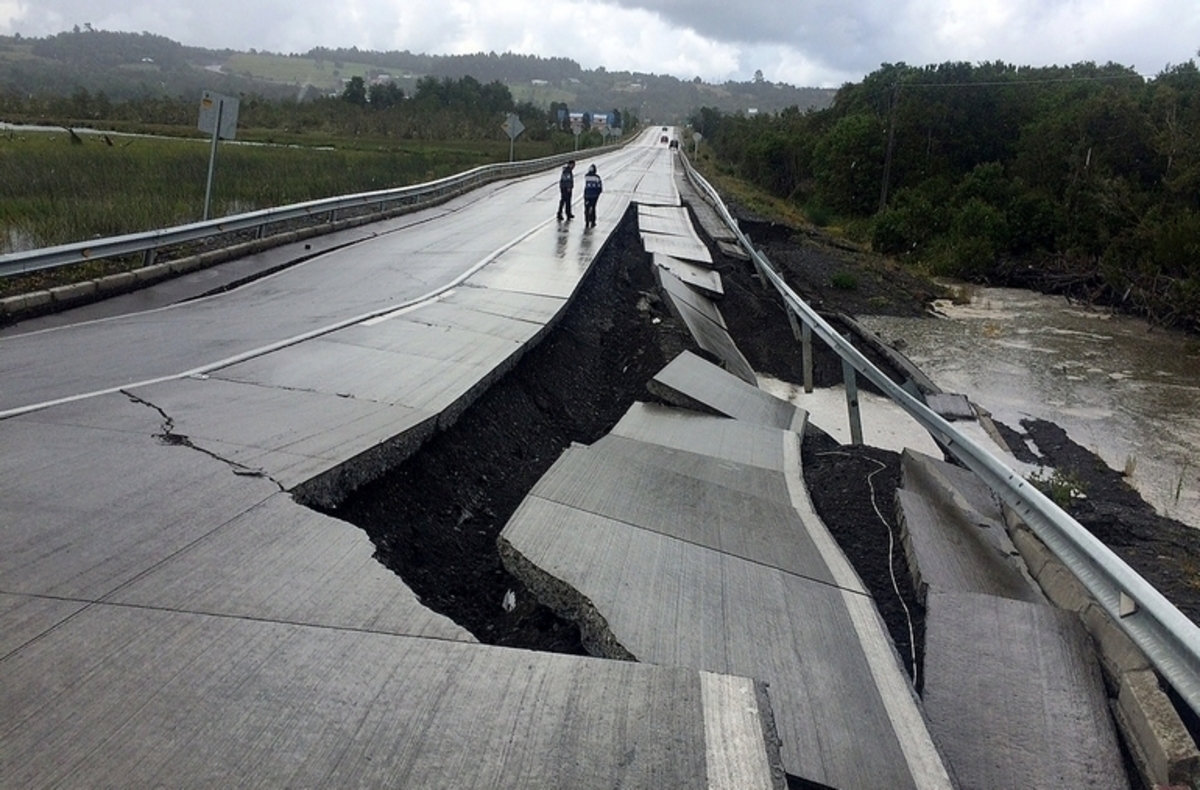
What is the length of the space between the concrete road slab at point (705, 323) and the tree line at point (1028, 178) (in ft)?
47.7

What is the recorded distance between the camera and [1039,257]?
106 feet

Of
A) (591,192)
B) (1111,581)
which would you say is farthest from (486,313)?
(591,192)

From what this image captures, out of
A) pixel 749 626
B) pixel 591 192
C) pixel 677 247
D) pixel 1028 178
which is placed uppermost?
pixel 1028 178

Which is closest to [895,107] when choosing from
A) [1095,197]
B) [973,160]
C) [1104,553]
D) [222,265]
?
[973,160]

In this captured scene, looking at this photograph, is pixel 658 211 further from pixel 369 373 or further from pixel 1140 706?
pixel 1140 706

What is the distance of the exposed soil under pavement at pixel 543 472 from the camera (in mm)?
4699

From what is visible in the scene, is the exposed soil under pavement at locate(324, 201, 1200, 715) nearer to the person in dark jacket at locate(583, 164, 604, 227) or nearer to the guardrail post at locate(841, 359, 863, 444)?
the guardrail post at locate(841, 359, 863, 444)

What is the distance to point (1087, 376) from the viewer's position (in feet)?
57.3

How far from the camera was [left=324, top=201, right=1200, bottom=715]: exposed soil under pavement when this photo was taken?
4.70 m

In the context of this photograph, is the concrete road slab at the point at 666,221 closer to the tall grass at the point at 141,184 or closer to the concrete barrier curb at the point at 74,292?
the tall grass at the point at 141,184

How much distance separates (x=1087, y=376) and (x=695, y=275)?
8.06 metres

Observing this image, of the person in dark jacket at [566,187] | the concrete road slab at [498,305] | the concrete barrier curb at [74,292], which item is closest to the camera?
the concrete barrier curb at [74,292]

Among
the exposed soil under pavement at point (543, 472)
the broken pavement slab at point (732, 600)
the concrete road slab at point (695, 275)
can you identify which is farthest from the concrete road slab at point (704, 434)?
the concrete road slab at point (695, 275)

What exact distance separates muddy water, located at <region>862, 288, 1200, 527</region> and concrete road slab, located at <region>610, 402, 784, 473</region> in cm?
540
